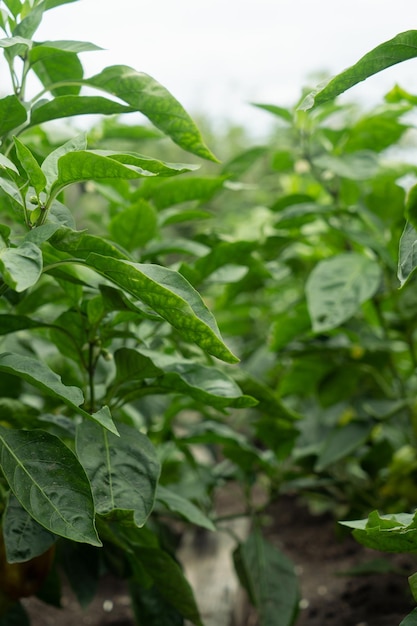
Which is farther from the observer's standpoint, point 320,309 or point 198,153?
point 320,309

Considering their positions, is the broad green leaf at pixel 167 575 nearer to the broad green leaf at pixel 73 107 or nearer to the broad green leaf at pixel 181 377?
the broad green leaf at pixel 181 377

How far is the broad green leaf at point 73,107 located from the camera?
35.0 inches

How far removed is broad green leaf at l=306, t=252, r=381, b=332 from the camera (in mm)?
1167

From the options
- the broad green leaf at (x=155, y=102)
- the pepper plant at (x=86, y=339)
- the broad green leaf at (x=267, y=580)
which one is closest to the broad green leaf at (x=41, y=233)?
the pepper plant at (x=86, y=339)

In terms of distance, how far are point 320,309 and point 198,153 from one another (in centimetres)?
39

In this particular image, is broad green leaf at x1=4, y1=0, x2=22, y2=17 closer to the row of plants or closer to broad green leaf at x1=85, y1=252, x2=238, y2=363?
the row of plants

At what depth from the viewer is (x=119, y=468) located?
2.72 feet

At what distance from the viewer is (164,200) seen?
122 cm

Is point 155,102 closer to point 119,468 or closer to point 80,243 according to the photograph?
point 80,243

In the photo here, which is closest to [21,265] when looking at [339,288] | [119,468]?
[119,468]

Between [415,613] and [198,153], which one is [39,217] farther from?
[415,613]

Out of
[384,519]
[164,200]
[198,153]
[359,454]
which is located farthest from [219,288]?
[384,519]

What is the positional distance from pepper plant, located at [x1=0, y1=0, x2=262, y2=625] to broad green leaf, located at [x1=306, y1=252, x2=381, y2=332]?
191 millimetres

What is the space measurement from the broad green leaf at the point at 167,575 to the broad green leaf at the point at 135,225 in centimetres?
44
